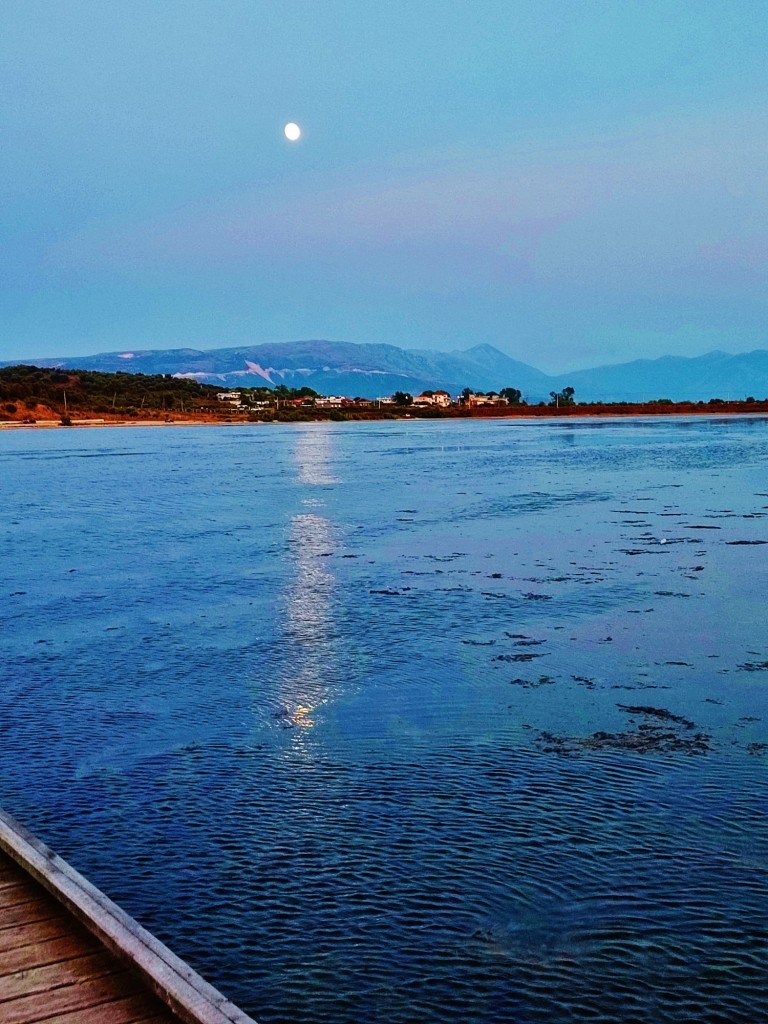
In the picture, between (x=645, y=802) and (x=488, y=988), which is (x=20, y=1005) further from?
(x=645, y=802)

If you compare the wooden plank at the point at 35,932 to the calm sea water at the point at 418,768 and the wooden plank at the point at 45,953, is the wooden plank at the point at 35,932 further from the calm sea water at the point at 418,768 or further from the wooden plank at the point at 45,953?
the calm sea water at the point at 418,768

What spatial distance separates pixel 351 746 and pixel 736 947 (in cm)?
501

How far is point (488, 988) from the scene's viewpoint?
666cm

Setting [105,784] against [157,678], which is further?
[157,678]

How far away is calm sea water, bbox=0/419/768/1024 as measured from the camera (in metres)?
7.00

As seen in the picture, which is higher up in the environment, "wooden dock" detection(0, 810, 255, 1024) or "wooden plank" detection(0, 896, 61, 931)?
"wooden dock" detection(0, 810, 255, 1024)

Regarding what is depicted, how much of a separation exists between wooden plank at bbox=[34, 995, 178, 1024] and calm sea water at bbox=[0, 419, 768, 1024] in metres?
1.62

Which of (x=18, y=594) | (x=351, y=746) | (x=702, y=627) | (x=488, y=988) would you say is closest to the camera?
(x=488, y=988)

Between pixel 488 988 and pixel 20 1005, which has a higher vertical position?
pixel 20 1005

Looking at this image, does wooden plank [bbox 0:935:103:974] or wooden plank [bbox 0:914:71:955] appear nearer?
wooden plank [bbox 0:935:103:974]

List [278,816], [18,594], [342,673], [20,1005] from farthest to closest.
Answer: [18,594]
[342,673]
[278,816]
[20,1005]

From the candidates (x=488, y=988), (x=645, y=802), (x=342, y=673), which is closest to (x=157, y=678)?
(x=342, y=673)

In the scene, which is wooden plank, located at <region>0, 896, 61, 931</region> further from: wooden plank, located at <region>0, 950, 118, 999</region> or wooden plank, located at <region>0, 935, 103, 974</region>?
wooden plank, located at <region>0, 950, 118, 999</region>

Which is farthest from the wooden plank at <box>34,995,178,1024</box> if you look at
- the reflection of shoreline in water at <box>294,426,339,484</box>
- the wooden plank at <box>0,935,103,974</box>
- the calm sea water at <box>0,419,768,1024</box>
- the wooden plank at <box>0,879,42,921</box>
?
the reflection of shoreline in water at <box>294,426,339,484</box>
